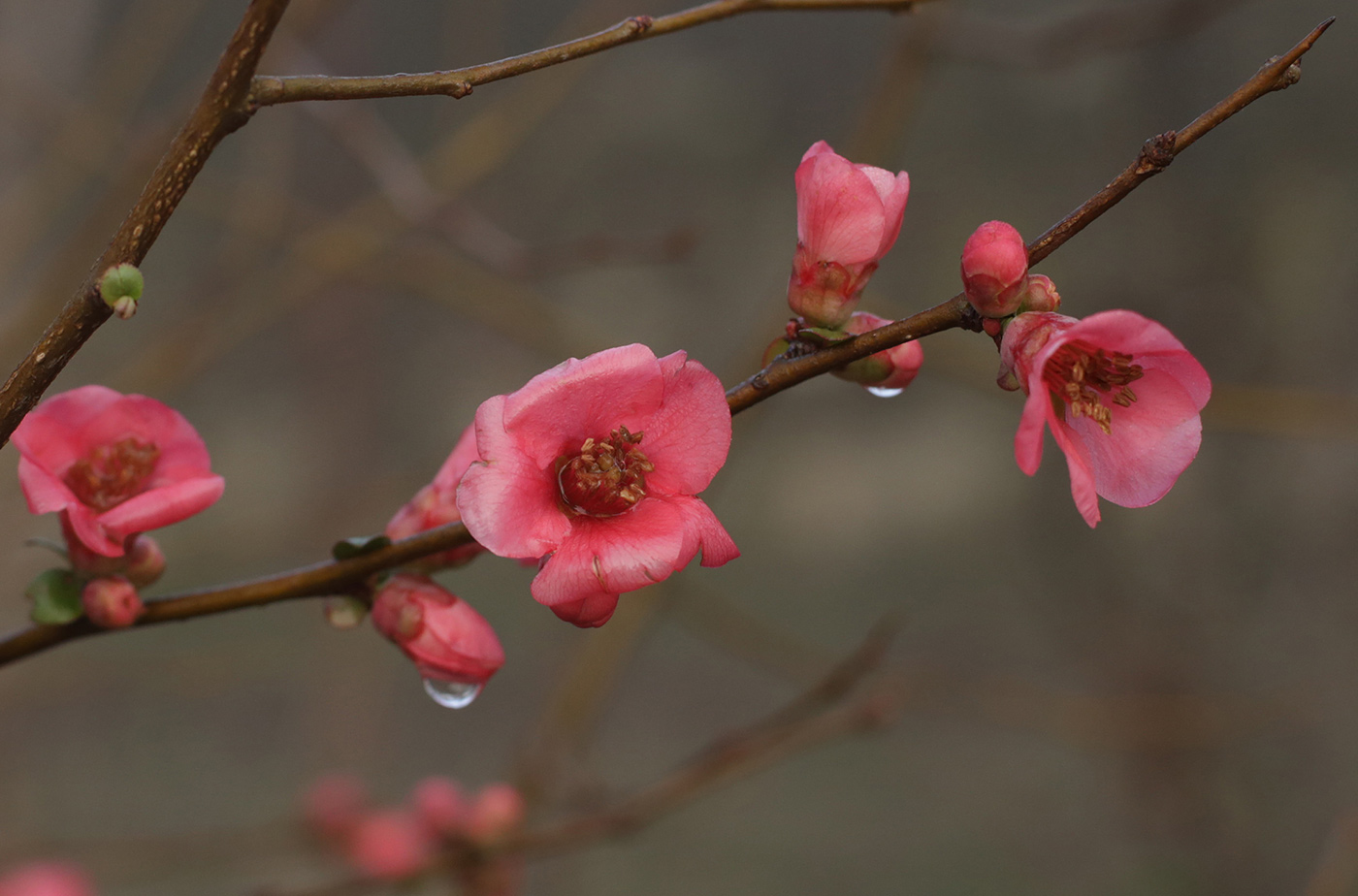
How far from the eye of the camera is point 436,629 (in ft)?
1.33

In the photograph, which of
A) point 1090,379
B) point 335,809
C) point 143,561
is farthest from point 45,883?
point 1090,379

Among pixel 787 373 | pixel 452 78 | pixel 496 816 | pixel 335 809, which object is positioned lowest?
pixel 335 809

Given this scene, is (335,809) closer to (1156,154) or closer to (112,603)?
(112,603)

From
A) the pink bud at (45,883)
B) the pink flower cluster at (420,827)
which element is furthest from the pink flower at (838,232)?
the pink bud at (45,883)

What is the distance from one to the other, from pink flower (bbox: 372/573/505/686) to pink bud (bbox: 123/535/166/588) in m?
0.09

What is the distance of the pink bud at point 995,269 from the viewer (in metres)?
0.33

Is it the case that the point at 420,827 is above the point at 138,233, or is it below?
below

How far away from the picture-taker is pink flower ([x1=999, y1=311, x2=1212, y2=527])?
32 cm

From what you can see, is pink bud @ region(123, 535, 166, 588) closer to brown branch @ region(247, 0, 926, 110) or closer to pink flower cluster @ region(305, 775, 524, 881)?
brown branch @ region(247, 0, 926, 110)

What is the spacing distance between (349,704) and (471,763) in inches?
69.1

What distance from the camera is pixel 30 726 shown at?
301 centimetres

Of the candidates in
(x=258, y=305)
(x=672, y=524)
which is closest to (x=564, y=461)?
(x=672, y=524)

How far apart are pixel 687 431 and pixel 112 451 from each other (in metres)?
0.25

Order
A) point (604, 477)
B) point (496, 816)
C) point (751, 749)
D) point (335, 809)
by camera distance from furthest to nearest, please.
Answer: point (335, 809) < point (496, 816) < point (751, 749) < point (604, 477)
